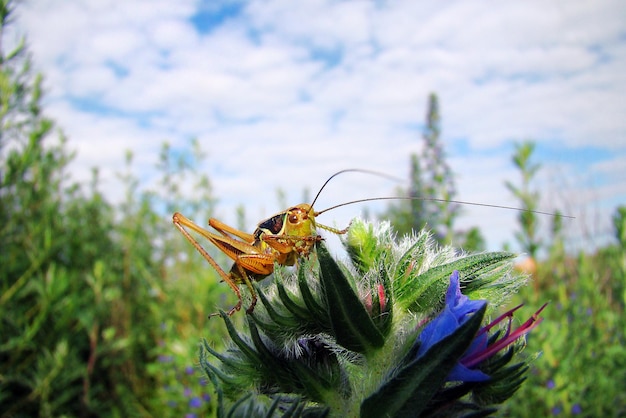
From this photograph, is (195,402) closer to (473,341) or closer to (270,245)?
(270,245)

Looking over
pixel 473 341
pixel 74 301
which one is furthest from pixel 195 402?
pixel 473 341

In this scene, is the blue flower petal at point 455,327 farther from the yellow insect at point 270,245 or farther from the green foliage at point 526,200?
the green foliage at point 526,200

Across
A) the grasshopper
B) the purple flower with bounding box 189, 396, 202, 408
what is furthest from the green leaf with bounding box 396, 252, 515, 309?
the purple flower with bounding box 189, 396, 202, 408

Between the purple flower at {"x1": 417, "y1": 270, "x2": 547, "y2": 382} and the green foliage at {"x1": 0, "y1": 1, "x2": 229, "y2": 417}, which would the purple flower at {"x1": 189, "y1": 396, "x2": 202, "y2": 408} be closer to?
the green foliage at {"x1": 0, "y1": 1, "x2": 229, "y2": 417}

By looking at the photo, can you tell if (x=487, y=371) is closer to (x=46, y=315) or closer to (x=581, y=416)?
(x=581, y=416)

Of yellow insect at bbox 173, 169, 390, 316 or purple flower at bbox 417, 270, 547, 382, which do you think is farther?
yellow insect at bbox 173, 169, 390, 316

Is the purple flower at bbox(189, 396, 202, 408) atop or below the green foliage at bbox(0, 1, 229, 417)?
below
